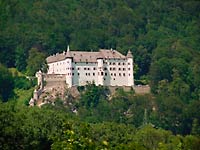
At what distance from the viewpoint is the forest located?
58.5 metres

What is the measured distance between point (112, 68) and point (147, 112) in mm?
5710

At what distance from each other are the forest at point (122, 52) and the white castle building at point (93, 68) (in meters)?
1.26


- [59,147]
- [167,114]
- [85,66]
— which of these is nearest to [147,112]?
[167,114]

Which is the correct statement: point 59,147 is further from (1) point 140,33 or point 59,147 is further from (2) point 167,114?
(1) point 140,33

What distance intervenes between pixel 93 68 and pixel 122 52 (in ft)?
51.1

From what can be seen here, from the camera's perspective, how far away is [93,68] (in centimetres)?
7769

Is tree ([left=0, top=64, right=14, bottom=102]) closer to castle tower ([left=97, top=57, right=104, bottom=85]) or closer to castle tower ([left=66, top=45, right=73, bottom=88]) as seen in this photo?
castle tower ([left=66, top=45, right=73, bottom=88])

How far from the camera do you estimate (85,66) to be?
77.6 m

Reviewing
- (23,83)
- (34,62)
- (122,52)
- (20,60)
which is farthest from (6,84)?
(122,52)

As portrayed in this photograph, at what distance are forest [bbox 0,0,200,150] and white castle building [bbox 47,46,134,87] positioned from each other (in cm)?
126

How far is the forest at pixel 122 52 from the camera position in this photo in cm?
5847

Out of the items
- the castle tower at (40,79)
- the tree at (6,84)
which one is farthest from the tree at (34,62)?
the castle tower at (40,79)

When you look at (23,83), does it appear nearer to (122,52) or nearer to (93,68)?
(93,68)

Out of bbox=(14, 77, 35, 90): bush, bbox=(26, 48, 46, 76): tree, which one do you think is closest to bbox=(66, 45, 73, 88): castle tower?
bbox=(14, 77, 35, 90): bush
